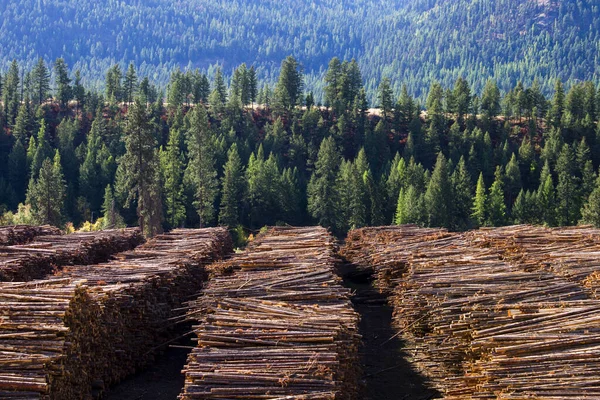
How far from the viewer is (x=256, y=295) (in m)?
16.9

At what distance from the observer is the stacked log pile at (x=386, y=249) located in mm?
23297

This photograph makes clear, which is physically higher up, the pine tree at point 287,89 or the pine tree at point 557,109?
the pine tree at point 287,89

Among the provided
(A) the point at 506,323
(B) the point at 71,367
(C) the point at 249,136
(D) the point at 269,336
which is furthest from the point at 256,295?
(C) the point at 249,136

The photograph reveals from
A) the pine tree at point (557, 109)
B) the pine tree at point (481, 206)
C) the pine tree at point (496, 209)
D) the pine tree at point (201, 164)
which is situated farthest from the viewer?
the pine tree at point (557, 109)

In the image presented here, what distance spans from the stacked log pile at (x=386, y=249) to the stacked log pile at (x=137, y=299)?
5.90m

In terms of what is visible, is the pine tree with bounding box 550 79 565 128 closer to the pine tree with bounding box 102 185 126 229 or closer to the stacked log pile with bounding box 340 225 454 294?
the pine tree with bounding box 102 185 126 229

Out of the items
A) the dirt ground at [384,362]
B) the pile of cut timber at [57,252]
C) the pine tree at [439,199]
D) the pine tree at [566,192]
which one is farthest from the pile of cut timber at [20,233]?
the pine tree at [566,192]

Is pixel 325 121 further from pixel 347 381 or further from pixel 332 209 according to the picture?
pixel 347 381

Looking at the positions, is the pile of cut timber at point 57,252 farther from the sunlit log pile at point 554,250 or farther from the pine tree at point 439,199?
the pine tree at point 439,199

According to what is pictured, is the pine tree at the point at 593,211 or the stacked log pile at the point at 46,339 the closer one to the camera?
the stacked log pile at the point at 46,339

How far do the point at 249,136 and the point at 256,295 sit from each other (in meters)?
69.6

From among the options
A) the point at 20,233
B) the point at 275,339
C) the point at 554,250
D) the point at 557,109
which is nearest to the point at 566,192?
the point at 557,109

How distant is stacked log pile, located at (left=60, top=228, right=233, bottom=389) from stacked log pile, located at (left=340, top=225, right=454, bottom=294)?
5895 millimetres

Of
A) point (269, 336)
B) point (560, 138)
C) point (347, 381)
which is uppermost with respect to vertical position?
point (560, 138)
